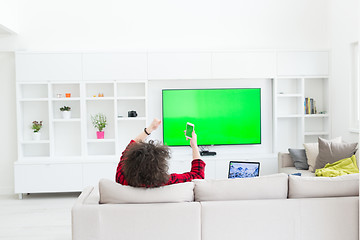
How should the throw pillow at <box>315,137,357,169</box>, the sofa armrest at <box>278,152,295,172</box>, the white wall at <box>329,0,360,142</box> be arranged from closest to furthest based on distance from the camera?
the throw pillow at <box>315,137,357,169</box>, the sofa armrest at <box>278,152,295,172</box>, the white wall at <box>329,0,360,142</box>

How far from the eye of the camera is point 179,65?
6.00 m

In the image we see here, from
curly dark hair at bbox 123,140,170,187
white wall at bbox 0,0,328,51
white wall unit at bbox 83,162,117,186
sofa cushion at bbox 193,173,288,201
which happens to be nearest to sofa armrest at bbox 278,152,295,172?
white wall at bbox 0,0,328,51

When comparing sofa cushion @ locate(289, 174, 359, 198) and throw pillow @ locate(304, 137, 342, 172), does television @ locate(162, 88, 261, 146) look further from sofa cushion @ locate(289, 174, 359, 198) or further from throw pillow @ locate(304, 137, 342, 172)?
sofa cushion @ locate(289, 174, 359, 198)

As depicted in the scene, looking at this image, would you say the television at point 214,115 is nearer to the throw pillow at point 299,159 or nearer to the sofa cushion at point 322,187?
the throw pillow at point 299,159

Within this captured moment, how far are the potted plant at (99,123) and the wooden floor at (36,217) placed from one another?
3.04 ft

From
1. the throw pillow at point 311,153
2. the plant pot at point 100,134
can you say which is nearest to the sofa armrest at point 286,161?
the throw pillow at point 311,153

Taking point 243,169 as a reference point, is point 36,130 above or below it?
above

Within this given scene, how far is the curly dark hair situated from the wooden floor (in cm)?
175

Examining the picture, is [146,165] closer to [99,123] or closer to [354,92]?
[99,123]

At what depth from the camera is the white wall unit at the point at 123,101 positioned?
585 centimetres

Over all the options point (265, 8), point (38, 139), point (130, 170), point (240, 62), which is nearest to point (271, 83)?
point (240, 62)

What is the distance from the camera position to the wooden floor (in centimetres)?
421

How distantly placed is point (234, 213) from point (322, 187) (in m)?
0.63

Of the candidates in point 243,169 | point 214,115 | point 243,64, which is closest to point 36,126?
point 214,115
